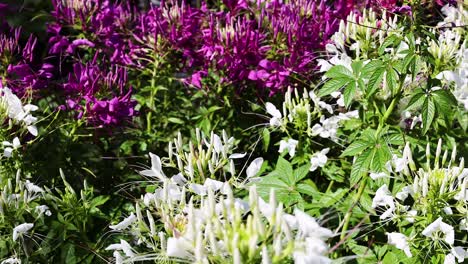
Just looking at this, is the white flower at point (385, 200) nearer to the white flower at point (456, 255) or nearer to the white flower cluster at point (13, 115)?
the white flower at point (456, 255)

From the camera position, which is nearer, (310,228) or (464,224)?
(310,228)

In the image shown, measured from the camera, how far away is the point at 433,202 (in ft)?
5.78

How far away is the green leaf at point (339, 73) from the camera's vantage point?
2.13 metres

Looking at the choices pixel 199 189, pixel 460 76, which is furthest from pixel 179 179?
pixel 460 76

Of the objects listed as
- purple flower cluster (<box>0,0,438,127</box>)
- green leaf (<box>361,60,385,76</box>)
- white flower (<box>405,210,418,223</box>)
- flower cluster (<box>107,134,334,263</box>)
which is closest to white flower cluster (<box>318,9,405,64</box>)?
purple flower cluster (<box>0,0,438,127</box>)

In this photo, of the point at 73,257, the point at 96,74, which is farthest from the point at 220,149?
the point at 96,74

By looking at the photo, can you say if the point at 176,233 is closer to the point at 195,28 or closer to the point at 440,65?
the point at 440,65

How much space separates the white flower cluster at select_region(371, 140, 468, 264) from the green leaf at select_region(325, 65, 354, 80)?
14.2 inches

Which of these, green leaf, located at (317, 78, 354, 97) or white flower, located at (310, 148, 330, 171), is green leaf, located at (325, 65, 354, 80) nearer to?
green leaf, located at (317, 78, 354, 97)

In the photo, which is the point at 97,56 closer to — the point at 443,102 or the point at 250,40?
the point at 250,40

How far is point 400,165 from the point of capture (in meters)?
1.86

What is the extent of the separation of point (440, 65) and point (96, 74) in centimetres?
138

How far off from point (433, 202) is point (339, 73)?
1.99 feet

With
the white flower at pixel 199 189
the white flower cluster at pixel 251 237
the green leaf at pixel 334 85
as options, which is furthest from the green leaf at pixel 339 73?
the white flower cluster at pixel 251 237
